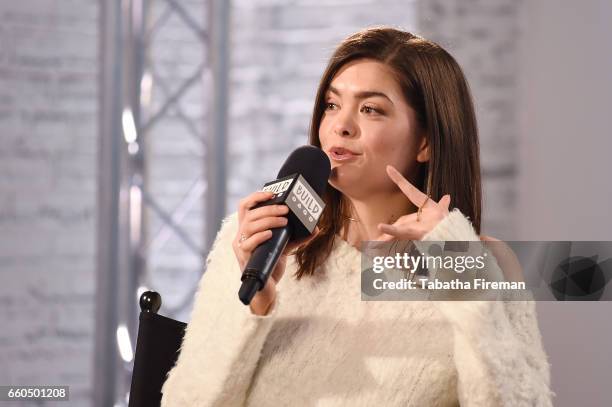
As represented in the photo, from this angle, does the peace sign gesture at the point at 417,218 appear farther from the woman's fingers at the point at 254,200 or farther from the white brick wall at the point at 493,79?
the white brick wall at the point at 493,79

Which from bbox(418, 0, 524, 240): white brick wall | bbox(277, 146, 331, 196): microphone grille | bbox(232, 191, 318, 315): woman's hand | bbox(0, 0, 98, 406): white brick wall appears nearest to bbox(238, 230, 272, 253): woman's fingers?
bbox(232, 191, 318, 315): woman's hand

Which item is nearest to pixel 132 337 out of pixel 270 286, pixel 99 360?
pixel 99 360

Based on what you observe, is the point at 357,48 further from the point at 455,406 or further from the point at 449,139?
the point at 455,406

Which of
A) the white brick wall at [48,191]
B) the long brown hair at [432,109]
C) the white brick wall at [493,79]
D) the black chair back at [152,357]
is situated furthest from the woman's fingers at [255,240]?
the white brick wall at [48,191]

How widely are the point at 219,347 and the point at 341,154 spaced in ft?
1.39

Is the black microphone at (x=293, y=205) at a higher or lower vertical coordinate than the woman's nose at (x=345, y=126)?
lower

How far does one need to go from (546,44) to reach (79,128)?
1.84 meters

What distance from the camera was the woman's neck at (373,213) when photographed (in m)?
1.60

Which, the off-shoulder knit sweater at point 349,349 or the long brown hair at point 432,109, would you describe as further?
the long brown hair at point 432,109

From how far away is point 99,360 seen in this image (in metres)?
3.04

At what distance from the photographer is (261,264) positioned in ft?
3.83

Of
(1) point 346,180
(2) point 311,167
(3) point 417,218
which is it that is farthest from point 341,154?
(3) point 417,218

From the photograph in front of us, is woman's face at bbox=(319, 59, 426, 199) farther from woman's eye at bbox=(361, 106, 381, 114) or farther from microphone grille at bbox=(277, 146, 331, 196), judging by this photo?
microphone grille at bbox=(277, 146, 331, 196)

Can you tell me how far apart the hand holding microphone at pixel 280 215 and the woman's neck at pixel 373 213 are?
23cm
